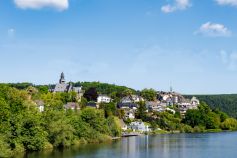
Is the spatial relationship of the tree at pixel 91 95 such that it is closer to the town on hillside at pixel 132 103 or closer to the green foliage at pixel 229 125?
the town on hillside at pixel 132 103

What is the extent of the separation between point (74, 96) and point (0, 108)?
3080 inches

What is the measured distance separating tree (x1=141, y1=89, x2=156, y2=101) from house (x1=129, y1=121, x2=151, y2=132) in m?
51.9

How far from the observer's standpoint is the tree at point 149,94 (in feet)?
573

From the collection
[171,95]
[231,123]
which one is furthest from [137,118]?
[171,95]

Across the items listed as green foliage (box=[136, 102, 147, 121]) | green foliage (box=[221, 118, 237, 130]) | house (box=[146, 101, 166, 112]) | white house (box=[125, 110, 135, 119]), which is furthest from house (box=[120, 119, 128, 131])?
green foliage (box=[221, 118, 237, 130])

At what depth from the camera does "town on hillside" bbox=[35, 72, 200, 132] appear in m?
120

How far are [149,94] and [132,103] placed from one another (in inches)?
1100

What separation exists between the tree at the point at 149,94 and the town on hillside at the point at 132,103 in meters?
1.32

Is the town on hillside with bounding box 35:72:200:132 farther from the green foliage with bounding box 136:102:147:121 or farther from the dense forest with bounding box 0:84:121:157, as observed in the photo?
the dense forest with bounding box 0:84:121:157

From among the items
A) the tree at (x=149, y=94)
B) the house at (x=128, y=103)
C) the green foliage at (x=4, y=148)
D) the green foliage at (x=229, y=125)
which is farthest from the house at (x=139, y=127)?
the green foliage at (x=4, y=148)

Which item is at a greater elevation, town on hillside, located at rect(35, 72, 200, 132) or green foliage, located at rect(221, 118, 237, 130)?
town on hillside, located at rect(35, 72, 200, 132)

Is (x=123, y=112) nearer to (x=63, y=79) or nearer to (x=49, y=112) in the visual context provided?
(x=63, y=79)

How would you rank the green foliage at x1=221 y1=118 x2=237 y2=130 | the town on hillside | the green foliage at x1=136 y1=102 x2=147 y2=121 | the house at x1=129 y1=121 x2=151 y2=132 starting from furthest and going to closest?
the green foliage at x1=221 y1=118 x2=237 y2=130
the green foliage at x1=136 y1=102 x2=147 y2=121
the town on hillside
the house at x1=129 y1=121 x2=151 y2=132

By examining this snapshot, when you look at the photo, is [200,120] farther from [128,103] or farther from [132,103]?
[128,103]
